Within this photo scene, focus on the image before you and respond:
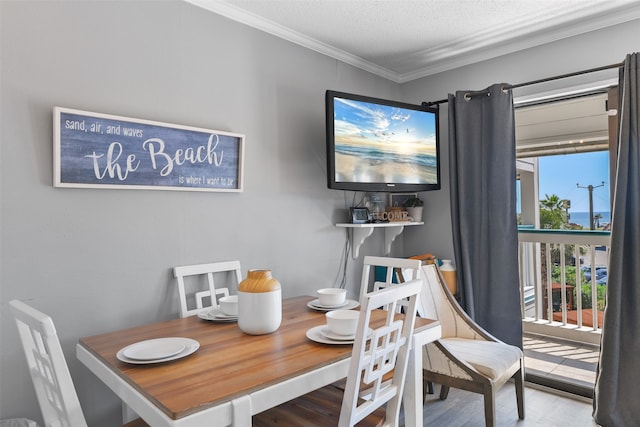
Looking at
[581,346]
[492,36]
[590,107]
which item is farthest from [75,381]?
[590,107]

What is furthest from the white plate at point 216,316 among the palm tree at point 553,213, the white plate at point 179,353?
the palm tree at point 553,213

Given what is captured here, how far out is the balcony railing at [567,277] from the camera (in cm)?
351

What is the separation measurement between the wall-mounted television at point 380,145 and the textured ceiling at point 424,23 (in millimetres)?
469

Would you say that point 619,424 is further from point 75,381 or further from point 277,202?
point 75,381

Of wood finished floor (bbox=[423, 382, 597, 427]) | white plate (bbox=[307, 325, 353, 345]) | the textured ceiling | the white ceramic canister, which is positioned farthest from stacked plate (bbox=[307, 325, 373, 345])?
the textured ceiling

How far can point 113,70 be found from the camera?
2064mm

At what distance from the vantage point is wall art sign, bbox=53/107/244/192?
74.0 inches

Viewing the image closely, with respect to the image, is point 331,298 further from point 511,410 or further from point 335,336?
point 511,410

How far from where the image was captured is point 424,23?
2750mm

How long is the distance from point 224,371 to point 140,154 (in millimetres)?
1288

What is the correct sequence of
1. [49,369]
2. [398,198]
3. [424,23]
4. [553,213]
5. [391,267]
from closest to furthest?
[49,369] → [391,267] → [424,23] → [398,198] → [553,213]

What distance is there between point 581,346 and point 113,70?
4.07 m

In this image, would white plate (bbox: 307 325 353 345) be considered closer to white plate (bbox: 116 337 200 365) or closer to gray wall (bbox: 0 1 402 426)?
white plate (bbox: 116 337 200 365)

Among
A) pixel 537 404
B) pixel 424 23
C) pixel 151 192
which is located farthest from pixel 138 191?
pixel 537 404
